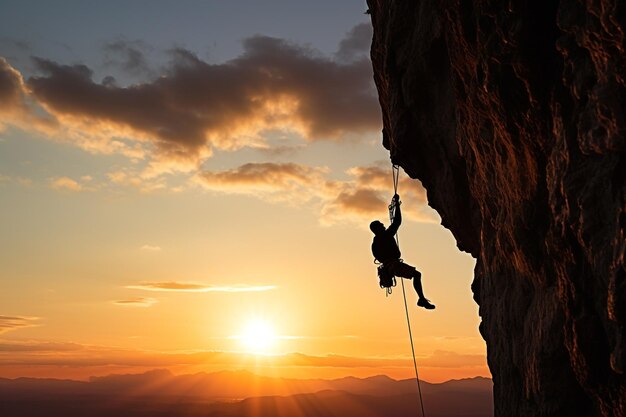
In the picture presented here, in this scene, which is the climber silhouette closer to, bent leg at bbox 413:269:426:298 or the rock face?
bent leg at bbox 413:269:426:298

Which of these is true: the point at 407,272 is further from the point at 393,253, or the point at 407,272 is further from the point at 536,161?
the point at 536,161

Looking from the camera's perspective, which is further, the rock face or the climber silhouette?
the climber silhouette

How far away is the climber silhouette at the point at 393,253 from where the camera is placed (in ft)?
51.6

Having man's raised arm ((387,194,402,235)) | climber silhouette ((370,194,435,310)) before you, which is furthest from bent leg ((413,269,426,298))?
man's raised arm ((387,194,402,235))

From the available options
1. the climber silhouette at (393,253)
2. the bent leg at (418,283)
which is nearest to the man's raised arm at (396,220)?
the climber silhouette at (393,253)

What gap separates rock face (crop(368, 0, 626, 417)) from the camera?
8.54 metres

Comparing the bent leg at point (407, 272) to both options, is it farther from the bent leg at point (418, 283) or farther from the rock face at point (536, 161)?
the rock face at point (536, 161)

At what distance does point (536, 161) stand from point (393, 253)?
19.0 ft

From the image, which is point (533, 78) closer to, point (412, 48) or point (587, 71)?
point (587, 71)

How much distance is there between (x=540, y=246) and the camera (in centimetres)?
1164

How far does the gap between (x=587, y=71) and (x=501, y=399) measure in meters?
7.71

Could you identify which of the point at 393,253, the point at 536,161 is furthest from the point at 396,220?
the point at 536,161

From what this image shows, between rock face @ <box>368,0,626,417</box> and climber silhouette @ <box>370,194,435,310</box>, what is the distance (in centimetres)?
161

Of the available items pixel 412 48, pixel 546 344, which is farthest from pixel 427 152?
pixel 546 344
